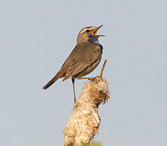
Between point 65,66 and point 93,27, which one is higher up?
point 93,27

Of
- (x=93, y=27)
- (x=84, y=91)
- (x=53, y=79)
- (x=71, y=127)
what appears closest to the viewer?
(x=71, y=127)

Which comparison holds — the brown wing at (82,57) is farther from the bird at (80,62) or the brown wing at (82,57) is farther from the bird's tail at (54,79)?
the bird's tail at (54,79)

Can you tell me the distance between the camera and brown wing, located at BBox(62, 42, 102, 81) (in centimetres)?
808

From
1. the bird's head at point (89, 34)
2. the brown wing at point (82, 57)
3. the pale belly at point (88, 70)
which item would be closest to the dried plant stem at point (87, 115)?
the brown wing at point (82, 57)

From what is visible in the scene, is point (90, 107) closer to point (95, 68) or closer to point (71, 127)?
point (71, 127)

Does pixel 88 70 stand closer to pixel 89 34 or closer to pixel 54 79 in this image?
pixel 54 79

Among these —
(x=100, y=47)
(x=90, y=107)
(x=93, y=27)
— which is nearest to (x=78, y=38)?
(x=93, y=27)

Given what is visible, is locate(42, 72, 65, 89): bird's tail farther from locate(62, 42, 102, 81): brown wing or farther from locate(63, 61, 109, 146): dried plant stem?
locate(63, 61, 109, 146): dried plant stem

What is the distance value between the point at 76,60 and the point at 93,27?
6.86 ft

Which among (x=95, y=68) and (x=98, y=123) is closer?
(x=98, y=123)

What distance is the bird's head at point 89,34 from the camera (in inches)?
386

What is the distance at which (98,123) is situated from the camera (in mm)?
5809

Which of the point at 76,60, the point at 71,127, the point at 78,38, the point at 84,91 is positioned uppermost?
the point at 78,38

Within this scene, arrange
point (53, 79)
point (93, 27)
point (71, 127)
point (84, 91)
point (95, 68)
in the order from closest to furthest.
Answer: point (71, 127)
point (84, 91)
point (53, 79)
point (95, 68)
point (93, 27)
